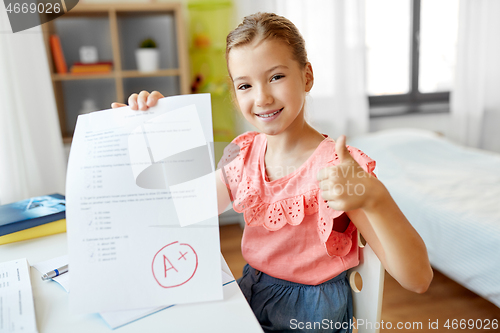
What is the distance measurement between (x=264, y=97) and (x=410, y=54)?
2.39 metres

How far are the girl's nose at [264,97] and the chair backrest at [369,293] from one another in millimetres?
300

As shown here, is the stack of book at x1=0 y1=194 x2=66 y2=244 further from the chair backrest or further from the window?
the window

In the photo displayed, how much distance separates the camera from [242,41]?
0.71m

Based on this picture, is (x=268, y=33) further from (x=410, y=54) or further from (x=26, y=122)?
(x=410, y=54)

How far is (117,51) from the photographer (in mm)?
2107

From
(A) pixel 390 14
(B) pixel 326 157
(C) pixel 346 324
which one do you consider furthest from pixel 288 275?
(A) pixel 390 14

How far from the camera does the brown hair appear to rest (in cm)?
71

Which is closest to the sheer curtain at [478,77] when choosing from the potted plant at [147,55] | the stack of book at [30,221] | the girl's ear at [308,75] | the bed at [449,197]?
the bed at [449,197]

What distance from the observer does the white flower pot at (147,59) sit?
2191 millimetres

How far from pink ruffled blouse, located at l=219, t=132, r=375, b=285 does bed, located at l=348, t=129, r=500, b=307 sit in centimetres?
92

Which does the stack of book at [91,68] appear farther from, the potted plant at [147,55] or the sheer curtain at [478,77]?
the sheer curtain at [478,77]

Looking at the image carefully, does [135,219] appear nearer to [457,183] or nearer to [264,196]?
[264,196]

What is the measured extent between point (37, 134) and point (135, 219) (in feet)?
4.20

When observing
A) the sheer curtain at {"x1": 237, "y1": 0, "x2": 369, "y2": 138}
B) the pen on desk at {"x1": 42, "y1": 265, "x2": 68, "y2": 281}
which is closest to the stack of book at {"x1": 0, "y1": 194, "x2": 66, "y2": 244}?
the pen on desk at {"x1": 42, "y1": 265, "x2": 68, "y2": 281}
